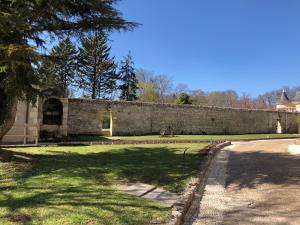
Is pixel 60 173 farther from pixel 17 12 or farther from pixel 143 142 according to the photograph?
pixel 143 142

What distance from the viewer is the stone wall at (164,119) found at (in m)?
22.3

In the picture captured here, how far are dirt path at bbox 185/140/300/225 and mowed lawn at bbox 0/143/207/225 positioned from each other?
61 centimetres

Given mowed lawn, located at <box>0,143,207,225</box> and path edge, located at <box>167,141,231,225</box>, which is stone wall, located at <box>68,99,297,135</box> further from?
path edge, located at <box>167,141,231,225</box>

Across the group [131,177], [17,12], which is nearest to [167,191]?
[131,177]

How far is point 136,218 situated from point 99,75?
4084 cm

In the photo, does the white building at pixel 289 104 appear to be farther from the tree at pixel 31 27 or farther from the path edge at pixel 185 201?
the path edge at pixel 185 201

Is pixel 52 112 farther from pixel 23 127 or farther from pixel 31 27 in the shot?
pixel 31 27

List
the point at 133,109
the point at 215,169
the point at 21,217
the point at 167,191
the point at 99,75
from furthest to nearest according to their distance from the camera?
the point at 99,75 < the point at 133,109 < the point at 215,169 < the point at 167,191 < the point at 21,217

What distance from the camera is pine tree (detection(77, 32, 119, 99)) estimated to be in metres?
44.1

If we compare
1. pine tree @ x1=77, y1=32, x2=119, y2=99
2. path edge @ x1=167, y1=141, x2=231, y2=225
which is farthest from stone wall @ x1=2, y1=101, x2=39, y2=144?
pine tree @ x1=77, y1=32, x2=119, y2=99

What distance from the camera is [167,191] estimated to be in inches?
273

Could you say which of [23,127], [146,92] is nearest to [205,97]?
[146,92]

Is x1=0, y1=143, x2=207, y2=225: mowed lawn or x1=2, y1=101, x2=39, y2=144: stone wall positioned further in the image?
x1=2, y1=101, x2=39, y2=144: stone wall

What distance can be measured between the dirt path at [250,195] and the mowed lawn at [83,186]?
24.2 inches
